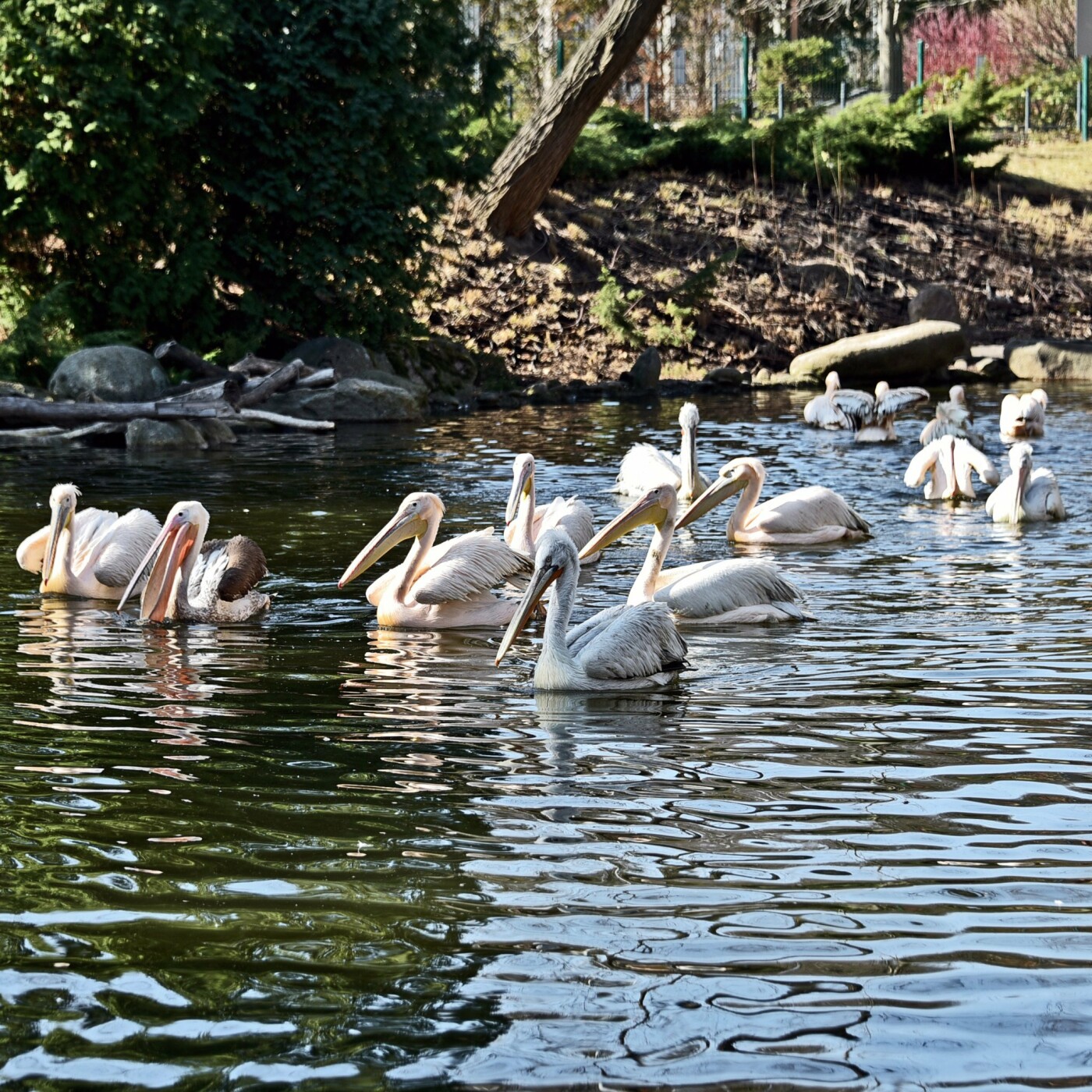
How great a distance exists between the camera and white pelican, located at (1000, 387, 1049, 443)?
15125 millimetres

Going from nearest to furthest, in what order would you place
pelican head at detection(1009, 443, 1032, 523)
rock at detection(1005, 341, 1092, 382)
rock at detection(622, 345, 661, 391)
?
pelican head at detection(1009, 443, 1032, 523) → rock at detection(622, 345, 661, 391) → rock at detection(1005, 341, 1092, 382)

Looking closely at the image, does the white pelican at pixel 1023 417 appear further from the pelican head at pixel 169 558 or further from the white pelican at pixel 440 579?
the pelican head at pixel 169 558

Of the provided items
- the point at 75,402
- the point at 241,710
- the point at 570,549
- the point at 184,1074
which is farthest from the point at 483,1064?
the point at 75,402

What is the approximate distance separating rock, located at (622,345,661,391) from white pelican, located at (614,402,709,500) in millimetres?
9518

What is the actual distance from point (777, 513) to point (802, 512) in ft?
0.49

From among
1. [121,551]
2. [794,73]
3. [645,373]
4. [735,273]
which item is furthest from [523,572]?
[794,73]

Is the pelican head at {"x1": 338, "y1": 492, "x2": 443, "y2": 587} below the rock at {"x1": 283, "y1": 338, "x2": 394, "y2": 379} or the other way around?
below

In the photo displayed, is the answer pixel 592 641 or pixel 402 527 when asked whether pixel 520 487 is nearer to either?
pixel 402 527

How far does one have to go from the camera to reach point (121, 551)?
28.7 ft

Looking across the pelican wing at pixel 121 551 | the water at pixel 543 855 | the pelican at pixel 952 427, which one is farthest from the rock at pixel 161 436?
the water at pixel 543 855

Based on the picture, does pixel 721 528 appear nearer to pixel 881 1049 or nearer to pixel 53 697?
pixel 53 697

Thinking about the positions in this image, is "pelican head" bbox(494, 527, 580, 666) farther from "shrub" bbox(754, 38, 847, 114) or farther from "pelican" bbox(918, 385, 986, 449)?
"shrub" bbox(754, 38, 847, 114)

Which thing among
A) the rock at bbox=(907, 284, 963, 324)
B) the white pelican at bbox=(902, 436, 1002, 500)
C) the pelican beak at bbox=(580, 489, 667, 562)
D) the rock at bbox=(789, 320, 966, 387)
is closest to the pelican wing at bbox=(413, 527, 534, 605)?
the pelican beak at bbox=(580, 489, 667, 562)

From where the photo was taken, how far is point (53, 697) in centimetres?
643
